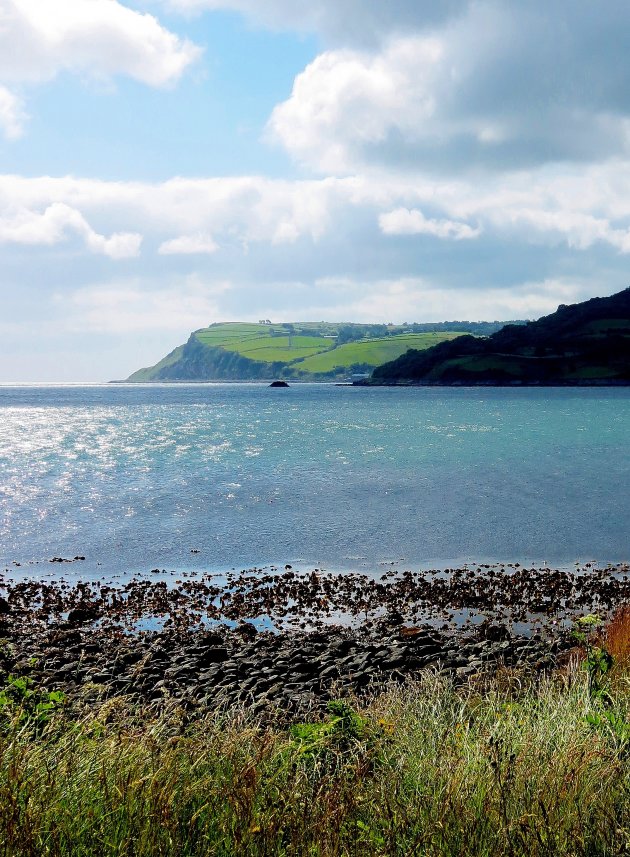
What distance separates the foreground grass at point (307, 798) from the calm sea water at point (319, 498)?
21.1m

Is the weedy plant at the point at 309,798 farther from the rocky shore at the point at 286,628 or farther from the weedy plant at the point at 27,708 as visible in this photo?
the rocky shore at the point at 286,628

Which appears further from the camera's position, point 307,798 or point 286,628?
point 286,628

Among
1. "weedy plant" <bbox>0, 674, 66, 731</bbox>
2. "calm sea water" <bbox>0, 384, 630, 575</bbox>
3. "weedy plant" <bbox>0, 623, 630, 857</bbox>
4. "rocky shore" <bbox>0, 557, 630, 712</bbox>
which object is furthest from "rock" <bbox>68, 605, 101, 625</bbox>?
"weedy plant" <bbox>0, 623, 630, 857</bbox>

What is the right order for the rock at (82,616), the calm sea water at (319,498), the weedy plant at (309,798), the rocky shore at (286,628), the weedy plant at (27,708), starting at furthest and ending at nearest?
the calm sea water at (319,498)
the rock at (82,616)
the rocky shore at (286,628)
the weedy plant at (27,708)
the weedy plant at (309,798)

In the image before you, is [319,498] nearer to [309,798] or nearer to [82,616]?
[82,616]

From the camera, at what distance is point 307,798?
22.0 feet

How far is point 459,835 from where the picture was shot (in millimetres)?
6191

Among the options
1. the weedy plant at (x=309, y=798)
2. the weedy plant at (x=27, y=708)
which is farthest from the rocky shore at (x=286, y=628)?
the weedy plant at (x=309, y=798)

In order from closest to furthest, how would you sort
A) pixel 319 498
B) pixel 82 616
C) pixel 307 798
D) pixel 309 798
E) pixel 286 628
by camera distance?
1. pixel 307 798
2. pixel 309 798
3. pixel 286 628
4. pixel 82 616
5. pixel 319 498

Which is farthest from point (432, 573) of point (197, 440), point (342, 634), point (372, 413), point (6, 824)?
point (372, 413)

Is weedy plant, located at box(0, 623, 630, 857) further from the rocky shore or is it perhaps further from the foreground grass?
the rocky shore

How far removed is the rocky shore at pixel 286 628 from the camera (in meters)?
15.5

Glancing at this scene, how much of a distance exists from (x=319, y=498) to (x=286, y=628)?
2254 cm

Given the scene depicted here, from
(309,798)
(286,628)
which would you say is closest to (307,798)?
(309,798)
